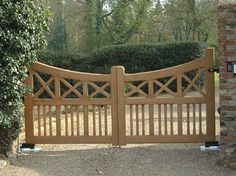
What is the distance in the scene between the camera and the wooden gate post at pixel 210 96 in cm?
726

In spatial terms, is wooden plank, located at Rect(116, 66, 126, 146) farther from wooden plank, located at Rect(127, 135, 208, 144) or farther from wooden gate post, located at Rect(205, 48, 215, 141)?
wooden gate post, located at Rect(205, 48, 215, 141)

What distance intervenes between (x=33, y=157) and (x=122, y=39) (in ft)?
55.0

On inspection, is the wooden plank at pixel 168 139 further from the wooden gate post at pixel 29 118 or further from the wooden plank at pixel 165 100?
the wooden gate post at pixel 29 118

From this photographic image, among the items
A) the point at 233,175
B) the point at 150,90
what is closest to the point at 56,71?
the point at 150,90

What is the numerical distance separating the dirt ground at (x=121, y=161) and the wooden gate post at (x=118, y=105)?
247 mm

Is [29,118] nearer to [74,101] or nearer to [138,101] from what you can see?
[74,101]

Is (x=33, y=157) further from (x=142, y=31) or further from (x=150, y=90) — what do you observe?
(x=142, y=31)

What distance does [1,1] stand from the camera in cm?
653

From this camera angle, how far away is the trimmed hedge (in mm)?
15641

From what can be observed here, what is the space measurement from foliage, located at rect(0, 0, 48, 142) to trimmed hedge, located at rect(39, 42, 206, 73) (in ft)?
26.2

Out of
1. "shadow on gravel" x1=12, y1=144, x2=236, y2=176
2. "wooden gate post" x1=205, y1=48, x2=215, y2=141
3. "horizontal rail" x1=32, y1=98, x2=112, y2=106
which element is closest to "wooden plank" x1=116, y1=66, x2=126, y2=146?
"horizontal rail" x1=32, y1=98, x2=112, y2=106

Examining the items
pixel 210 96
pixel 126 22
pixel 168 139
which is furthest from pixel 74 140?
pixel 126 22

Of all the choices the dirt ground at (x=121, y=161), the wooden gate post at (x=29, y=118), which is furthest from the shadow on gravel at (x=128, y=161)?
the wooden gate post at (x=29, y=118)

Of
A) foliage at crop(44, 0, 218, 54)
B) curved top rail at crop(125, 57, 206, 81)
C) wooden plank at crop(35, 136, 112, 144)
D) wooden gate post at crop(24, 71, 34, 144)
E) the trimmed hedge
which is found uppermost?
foliage at crop(44, 0, 218, 54)
